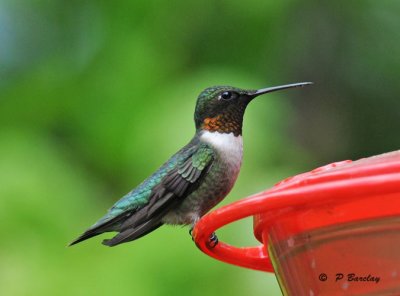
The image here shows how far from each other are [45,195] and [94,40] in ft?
3.35

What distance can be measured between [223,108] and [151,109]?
468 millimetres

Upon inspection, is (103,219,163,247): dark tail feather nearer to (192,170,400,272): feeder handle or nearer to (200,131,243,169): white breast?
(200,131,243,169): white breast

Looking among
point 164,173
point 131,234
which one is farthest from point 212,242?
point 164,173

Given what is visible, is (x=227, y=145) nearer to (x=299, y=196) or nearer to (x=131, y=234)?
(x=131, y=234)

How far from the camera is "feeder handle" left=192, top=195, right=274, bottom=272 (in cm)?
194

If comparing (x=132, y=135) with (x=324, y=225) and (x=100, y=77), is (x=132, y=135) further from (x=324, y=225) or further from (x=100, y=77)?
(x=324, y=225)

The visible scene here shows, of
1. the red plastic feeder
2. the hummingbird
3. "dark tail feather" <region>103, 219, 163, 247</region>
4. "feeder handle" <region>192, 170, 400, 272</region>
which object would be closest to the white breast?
the hummingbird

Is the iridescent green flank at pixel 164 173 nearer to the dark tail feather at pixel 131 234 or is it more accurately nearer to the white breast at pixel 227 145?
the white breast at pixel 227 145

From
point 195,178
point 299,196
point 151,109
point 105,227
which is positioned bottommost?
point 105,227

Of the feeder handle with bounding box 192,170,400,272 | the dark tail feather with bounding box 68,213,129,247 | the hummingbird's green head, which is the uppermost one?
the feeder handle with bounding box 192,170,400,272

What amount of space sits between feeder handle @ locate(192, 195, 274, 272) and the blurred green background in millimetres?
789

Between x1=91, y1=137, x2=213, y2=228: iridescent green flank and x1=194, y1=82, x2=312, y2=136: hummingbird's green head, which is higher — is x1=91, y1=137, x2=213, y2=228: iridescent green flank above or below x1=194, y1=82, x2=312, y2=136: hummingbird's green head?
below

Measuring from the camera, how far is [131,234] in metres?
2.80

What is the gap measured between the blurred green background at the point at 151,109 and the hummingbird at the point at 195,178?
25 centimetres
